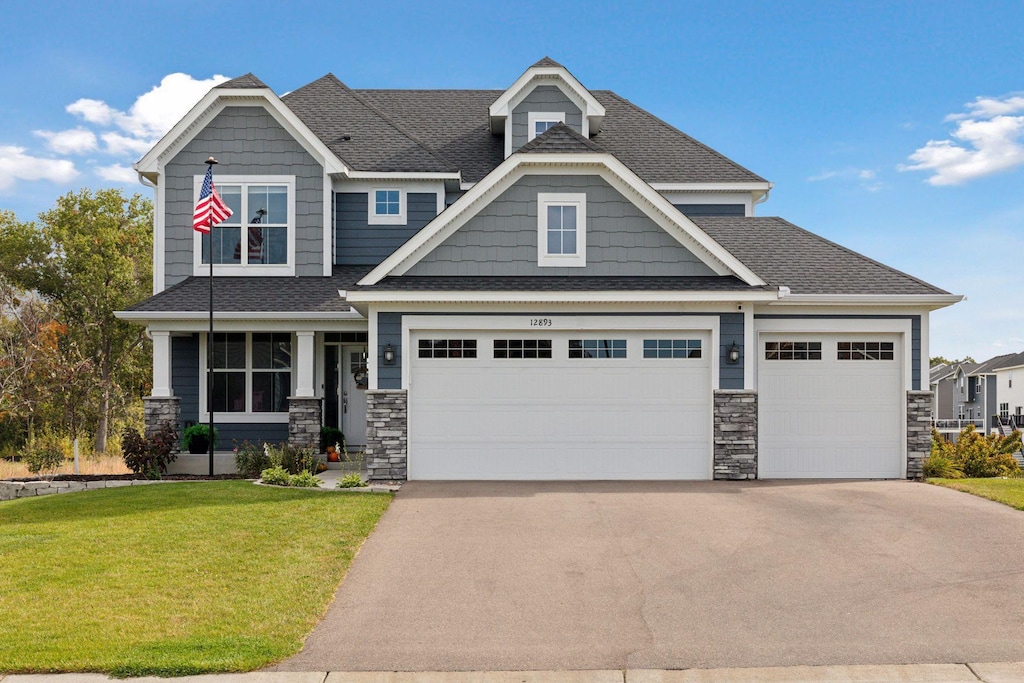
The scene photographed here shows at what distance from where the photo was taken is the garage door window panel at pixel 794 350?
14.7m

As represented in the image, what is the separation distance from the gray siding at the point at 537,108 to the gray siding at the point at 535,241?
6259 mm

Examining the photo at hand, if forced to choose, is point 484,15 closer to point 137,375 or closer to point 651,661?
point 651,661

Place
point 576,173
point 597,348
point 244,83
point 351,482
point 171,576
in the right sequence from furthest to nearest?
point 244,83
point 576,173
point 597,348
point 351,482
point 171,576

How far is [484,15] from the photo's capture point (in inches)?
653

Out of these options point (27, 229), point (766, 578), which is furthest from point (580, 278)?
point (27, 229)

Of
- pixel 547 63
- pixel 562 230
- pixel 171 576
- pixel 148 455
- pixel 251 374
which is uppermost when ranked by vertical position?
pixel 547 63

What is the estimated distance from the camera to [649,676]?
19.4 ft

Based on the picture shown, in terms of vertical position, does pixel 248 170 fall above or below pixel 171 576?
above

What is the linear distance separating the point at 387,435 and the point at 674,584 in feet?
22.4

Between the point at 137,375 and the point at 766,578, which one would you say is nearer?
the point at 766,578

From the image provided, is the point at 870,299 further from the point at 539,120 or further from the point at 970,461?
the point at 539,120

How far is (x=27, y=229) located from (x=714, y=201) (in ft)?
71.5

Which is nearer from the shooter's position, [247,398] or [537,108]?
[247,398]

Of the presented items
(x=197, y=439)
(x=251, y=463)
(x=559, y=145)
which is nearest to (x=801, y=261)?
(x=559, y=145)
